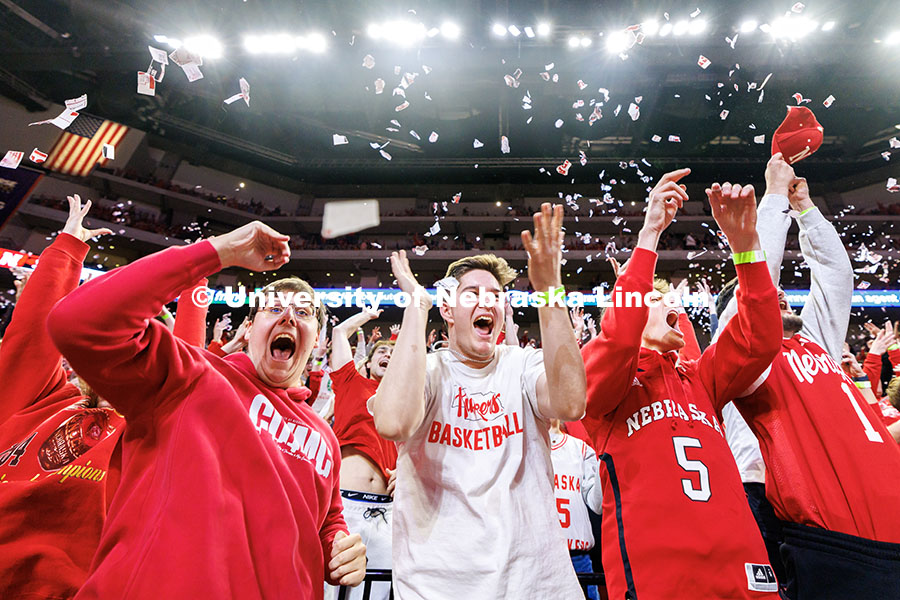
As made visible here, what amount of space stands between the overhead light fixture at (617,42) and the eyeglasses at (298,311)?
15.7 meters

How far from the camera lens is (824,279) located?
7.68ft

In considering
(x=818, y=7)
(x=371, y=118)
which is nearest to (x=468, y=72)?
(x=371, y=118)

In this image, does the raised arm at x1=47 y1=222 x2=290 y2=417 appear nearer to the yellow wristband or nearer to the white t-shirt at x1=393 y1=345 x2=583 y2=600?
the white t-shirt at x1=393 y1=345 x2=583 y2=600

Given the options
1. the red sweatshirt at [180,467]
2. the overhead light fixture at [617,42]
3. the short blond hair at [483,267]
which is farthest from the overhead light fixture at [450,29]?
the red sweatshirt at [180,467]

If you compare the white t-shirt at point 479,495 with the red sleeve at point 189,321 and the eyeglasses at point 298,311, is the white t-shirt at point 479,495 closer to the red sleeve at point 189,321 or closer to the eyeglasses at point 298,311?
the eyeglasses at point 298,311

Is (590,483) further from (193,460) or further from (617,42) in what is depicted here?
(617,42)

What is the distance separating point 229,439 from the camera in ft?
4.27

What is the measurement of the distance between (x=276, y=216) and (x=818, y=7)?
839 inches

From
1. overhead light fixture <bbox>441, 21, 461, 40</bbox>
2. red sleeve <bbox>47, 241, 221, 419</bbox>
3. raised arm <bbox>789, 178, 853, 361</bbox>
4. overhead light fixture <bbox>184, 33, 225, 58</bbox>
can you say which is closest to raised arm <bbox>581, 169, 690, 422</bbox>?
raised arm <bbox>789, 178, 853, 361</bbox>

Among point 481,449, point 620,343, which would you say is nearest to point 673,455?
point 620,343

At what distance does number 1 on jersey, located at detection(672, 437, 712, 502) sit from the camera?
1608 mm

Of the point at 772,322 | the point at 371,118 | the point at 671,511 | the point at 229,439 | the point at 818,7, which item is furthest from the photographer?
the point at 371,118

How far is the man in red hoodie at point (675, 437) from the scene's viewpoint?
4.94 ft

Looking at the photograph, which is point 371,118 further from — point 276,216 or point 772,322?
point 772,322
